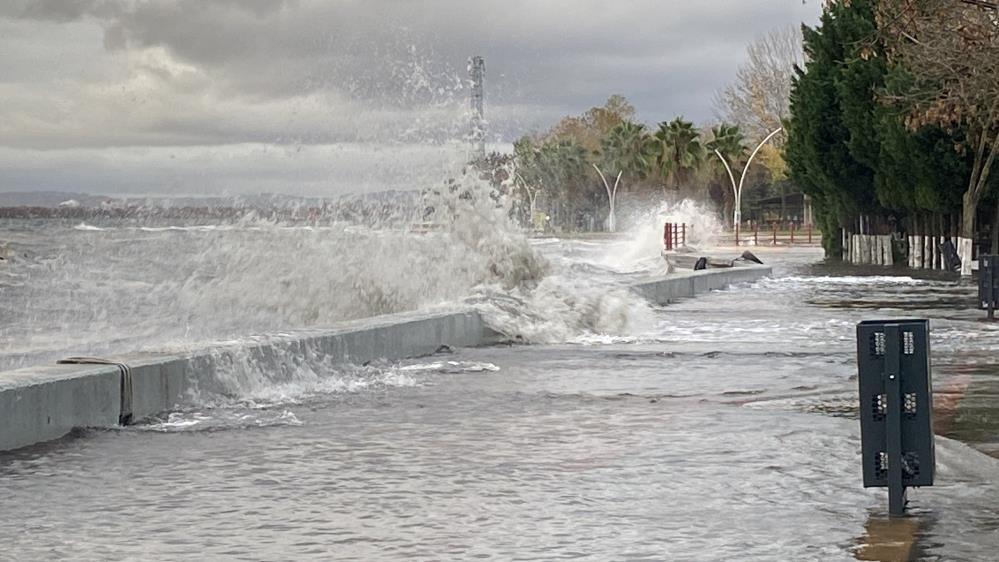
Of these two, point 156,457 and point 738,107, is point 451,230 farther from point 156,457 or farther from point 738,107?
point 738,107

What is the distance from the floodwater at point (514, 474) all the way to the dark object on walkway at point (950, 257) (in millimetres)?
27390

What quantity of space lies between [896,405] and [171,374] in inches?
247

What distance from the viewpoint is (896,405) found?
24.2 ft

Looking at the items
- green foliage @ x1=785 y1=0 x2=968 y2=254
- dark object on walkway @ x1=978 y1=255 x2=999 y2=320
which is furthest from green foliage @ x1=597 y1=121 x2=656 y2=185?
dark object on walkway @ x1=978 y1=255 x2=999 y2=320

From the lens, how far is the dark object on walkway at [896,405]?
24.2 feet

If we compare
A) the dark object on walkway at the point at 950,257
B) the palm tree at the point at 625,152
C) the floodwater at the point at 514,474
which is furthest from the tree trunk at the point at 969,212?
the palm tree at the point at 625,152

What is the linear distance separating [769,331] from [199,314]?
9.55 meters

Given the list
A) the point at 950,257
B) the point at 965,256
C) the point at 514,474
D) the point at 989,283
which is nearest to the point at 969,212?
the point at 950,257

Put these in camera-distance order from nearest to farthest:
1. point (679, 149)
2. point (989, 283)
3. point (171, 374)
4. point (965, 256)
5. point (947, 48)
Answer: point (171, 374) < point (989, 283) < point (947, 48) < point (965, 256) < point (679, 149)

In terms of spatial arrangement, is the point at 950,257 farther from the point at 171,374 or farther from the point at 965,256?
the point at 171,374

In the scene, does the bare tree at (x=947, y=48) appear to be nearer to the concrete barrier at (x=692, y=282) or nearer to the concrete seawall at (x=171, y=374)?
the concrete barrier at (x=692, y=282)

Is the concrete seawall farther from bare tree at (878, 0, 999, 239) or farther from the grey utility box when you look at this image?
bare tree at (878, 0, 999, 239)

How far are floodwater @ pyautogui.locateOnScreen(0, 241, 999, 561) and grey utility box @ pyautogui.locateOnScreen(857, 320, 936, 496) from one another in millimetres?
227

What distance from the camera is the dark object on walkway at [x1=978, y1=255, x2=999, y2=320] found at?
851 inches
